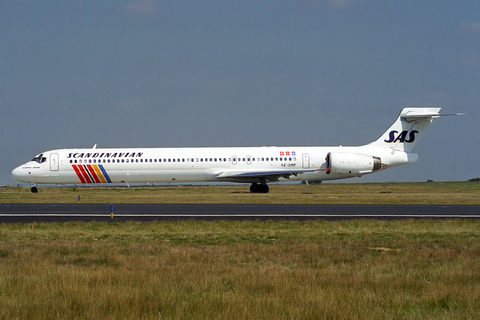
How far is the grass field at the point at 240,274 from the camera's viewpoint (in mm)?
8945

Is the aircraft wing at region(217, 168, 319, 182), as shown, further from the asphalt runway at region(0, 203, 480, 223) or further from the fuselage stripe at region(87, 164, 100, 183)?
the asphalt runway at region(0, 203, 480, 223)

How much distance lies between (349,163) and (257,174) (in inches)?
319

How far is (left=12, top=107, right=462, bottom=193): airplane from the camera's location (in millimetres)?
50125

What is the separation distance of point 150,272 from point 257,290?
2613 mm

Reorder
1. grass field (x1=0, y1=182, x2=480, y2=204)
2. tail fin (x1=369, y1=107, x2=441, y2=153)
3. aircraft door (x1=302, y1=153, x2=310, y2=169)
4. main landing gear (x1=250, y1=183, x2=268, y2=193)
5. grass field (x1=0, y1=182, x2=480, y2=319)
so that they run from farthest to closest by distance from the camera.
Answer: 1. tail fin (x1=369, y1=107, x2=441, y2=153)
2. aircraft door (x1=302, y1=153, x2=310, y2=169)
3. main landing gear (x1=250, y1=183, x2=268, y2=193)
4. grass field (x1=0, y1=182, x2=480, y2=204)
5. grass field (x1=0, y1=182, x2=480, y2=319)

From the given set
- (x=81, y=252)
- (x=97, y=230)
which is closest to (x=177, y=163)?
(x=97, y=230)

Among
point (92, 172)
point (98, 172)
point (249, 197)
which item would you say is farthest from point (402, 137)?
point (92, 172)

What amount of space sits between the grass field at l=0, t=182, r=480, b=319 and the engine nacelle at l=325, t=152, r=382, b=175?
98.3ft

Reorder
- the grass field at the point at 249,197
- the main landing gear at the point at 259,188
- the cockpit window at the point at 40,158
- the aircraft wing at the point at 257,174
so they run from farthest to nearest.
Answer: the cockpit window at the point at 40,158 < the main landing gear at the point at 259,188 < the aircraft wing at the point at 257,174 < the grass field at the point at 249,197

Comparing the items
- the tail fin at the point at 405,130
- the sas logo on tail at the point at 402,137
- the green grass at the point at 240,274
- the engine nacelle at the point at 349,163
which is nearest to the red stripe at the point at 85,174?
the engine nacelle at the point at 349,163

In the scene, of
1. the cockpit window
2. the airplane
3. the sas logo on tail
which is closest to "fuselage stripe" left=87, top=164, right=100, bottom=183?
the airplane

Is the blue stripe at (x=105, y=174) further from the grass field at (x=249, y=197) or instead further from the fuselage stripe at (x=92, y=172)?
the grass field at (x=249, y=197)

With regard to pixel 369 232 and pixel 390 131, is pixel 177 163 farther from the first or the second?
pixel 369 232

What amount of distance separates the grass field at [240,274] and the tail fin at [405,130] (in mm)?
33503
